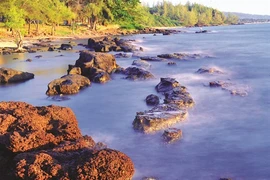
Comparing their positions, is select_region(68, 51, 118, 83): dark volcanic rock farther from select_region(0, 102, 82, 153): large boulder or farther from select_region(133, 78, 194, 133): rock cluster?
select_region(0, 102, 82, 153): large boulder

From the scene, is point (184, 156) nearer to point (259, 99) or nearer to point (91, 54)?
point (259, 99)

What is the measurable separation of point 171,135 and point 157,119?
999mm

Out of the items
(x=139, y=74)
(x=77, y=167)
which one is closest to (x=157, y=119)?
(x=77, y=167)

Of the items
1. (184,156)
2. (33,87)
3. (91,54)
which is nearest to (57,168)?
(184,156)

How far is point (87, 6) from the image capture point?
73.3 metres

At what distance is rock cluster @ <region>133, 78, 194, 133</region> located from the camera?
34.9ft

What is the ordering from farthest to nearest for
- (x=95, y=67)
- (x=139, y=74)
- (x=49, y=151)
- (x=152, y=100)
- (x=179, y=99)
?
(x=95, y=67)
(x=139, y=74)
(x=152, y=100)
(x=179, y=99)
(x=49, y=151)

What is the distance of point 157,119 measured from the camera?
10.8m

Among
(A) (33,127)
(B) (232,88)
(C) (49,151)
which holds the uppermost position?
(A) (33,127)

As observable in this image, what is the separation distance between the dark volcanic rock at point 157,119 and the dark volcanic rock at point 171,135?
1.61 feet

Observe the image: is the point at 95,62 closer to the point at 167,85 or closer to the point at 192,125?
the point at 167,85

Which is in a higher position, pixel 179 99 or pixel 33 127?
pixel 33 127

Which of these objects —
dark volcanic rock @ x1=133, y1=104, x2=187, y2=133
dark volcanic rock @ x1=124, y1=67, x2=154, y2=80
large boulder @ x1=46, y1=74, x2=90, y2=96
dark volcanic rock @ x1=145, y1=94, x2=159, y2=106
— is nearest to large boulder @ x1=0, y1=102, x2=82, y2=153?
dark volcanic rock @ x1=133, y1=104, x2=187, y2=133

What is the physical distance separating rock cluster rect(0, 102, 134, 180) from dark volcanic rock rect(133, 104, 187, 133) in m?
3.02
